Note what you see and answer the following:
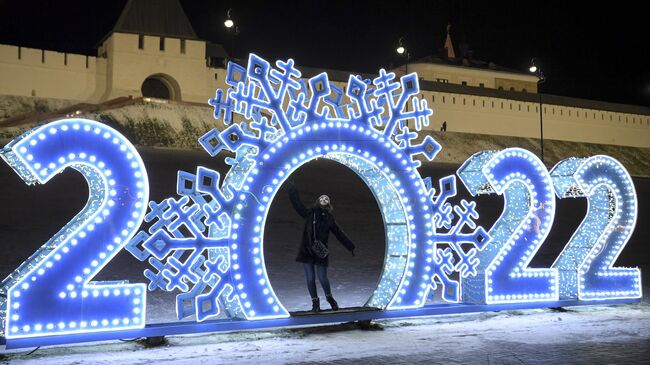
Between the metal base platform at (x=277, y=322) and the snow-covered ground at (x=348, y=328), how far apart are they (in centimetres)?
13

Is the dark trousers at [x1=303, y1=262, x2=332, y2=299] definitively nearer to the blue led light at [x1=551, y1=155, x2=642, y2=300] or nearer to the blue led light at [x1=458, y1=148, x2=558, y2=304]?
the blue led light at [x1=458, y1=148, x2=558, y2=304]

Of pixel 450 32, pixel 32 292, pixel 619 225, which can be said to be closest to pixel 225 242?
pixel 32 292

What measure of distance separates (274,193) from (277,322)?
4.32 ft

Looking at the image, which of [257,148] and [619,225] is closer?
[257,148]

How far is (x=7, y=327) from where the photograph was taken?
644cm

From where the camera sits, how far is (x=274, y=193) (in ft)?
26.5

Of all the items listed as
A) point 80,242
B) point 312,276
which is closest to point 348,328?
point 312,276

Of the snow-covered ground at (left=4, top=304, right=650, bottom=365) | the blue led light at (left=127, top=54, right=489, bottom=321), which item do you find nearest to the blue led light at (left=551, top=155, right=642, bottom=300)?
the snow-covered ground at (left=4, top=304, right=650, bottom=365)

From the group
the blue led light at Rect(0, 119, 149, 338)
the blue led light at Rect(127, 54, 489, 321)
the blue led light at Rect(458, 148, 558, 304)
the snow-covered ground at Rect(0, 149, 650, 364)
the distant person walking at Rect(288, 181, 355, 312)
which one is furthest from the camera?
the blue led light at Rect(458, 148, 558, 304)

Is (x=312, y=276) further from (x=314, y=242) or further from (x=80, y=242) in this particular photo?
(x=80, y=242)

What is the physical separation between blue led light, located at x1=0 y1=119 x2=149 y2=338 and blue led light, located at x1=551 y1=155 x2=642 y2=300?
544cm

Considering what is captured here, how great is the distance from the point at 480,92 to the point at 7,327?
166 feet

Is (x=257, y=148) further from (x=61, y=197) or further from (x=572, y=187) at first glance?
(x=61, y=197)

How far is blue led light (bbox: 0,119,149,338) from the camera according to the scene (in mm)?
6578
